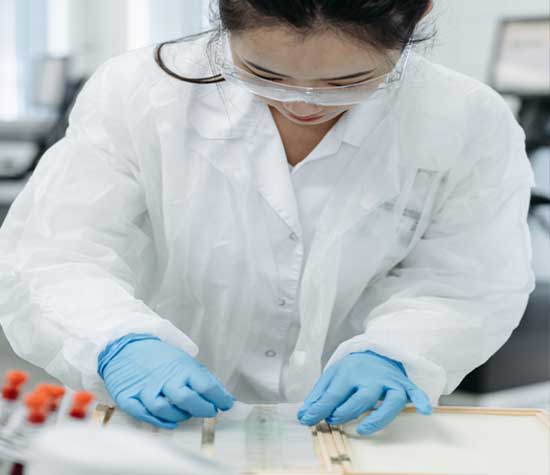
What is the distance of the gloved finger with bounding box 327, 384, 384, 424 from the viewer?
0.88 metres

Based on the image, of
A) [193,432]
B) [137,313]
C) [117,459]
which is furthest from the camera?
[137,313]

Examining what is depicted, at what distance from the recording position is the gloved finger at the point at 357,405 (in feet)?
2.87

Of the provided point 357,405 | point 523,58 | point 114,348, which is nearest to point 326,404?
point 357,405

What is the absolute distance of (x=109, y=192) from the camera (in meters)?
1.05

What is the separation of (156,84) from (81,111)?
0.38 ft

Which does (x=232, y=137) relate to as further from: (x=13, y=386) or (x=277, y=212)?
(x=13, y=386)

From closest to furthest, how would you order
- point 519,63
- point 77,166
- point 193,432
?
point 193,432 → point 77,166 → point 519,63

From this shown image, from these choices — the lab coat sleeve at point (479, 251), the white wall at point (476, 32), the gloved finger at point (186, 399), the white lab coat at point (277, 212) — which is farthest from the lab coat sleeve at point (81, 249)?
the white wall at point (476, 32)

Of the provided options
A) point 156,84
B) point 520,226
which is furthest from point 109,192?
point 520,226

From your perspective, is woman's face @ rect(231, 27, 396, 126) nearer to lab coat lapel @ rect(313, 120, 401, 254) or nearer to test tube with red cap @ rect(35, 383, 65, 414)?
lab coat lapel @ rect(313, 120, 401, 254)

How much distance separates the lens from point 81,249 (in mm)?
1029

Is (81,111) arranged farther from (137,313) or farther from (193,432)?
(193,432)

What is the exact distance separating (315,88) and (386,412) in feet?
1.24

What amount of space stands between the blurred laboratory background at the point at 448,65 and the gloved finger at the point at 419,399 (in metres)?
0.46
